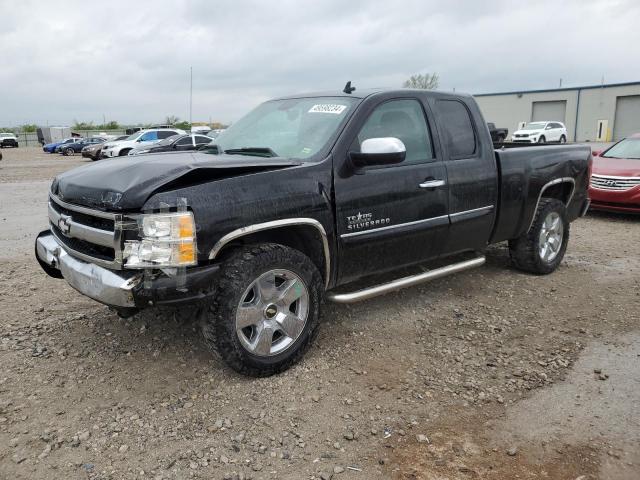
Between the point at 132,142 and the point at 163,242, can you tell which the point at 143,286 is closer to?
the point at 163,242

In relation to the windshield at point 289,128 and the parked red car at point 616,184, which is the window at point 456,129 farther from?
the parked red car at point 616,184

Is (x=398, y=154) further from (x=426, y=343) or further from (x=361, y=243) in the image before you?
(x=426, y=343)

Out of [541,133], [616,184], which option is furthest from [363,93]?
[541,133]

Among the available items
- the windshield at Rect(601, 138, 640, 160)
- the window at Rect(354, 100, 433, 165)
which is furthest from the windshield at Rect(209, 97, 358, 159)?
the windshield at Rect(601, 138, 640, 160)

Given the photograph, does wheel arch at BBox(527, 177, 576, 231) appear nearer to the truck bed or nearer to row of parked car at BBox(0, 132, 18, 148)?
the truck bed

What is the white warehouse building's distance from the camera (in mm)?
44625

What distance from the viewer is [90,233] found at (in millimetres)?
3240

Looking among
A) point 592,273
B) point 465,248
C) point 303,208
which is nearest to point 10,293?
point 303,208

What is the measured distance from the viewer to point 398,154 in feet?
12.2

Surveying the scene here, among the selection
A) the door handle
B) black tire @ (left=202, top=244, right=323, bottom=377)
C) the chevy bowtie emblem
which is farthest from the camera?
the door handle

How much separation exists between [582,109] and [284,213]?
5050 centimetres

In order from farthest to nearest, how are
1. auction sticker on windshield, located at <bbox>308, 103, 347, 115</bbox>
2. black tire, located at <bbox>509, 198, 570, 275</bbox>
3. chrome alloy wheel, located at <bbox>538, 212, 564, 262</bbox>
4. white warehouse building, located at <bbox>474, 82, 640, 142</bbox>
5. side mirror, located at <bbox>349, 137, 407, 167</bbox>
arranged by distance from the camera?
white warehouse building, located at <bbox>474, 82, 640, 142</bbox>, chrome alloy wheel, located at <bbox>538, 212, 564, 262</bbox>, black tire, located at <bbox>509, 198, 570, 275</bbox>, auction sticker on windshield, located at <bbox>308, 103, 347, 115</bbox>, side mirror, located at <bbox>349, 137, 407, 167</bbox>

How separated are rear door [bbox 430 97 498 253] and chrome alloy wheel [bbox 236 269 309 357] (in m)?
1.65

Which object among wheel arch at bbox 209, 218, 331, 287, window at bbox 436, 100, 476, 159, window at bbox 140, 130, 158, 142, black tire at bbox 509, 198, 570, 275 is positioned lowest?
black tire at bbox 509, 198, 570, 275
